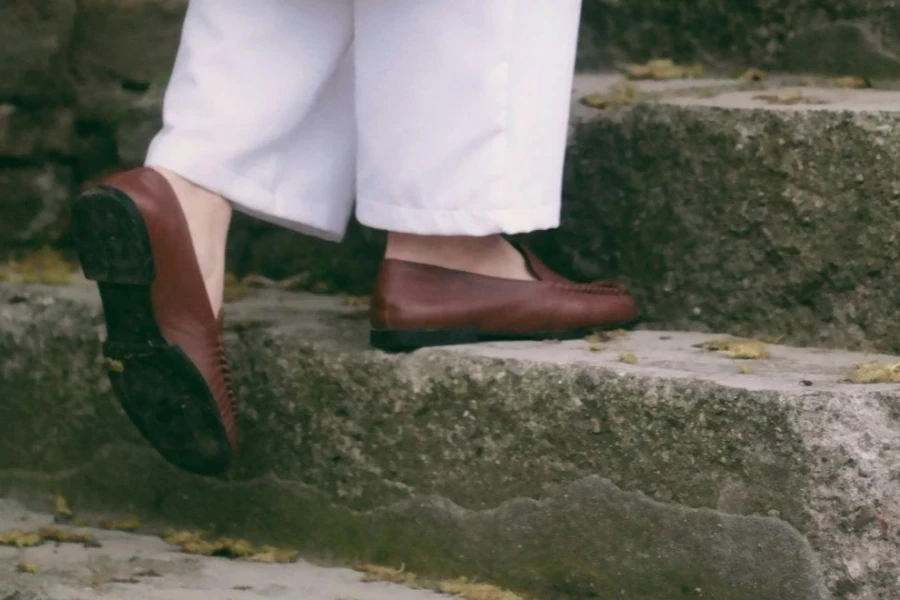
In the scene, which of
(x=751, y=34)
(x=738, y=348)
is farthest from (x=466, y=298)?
(x=751, y=34)

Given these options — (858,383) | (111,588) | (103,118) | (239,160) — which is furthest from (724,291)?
(103,118)

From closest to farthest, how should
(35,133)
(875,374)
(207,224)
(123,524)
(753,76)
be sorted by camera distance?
(875,374)
(207,224)
(123,524)
(753,76)
(35,133)

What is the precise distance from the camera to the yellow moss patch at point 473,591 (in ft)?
4.35

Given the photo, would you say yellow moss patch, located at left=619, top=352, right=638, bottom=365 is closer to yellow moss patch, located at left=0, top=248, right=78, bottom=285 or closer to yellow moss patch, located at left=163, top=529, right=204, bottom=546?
yellow moss patch, located at left=163, top=529, right=204, bottom=546

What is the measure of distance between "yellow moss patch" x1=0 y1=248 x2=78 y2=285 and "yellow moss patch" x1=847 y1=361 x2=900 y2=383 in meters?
1.00

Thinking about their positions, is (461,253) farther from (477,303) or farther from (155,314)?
(155,314)

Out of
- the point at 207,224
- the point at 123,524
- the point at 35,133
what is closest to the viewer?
the point at 207,224

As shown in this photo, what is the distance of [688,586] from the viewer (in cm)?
123

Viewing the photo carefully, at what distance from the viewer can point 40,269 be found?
6.07ft

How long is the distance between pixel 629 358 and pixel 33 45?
965mm

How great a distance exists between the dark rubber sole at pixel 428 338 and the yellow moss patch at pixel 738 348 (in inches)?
6.8

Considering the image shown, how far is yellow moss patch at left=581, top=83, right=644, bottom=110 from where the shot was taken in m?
1.62

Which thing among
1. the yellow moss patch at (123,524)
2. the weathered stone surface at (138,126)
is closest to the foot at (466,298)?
the yellow moss patch at (123,524)

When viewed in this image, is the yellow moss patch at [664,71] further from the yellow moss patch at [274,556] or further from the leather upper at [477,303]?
the yellow moss patch at [274,556]
